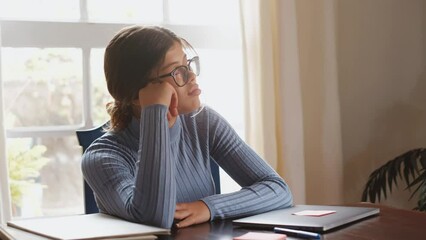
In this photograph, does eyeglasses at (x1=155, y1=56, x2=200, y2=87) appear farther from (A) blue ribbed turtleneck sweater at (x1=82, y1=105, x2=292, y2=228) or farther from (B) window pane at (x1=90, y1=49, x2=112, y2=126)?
(B) window pane at (x1=90, y1=49, x2=112, y2=126)

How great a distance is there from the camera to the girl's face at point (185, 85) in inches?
64.7

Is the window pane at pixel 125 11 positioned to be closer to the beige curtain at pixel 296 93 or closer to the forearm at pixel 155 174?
the beige curtain at pixel 296 93

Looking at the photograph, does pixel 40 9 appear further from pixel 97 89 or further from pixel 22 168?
pixel 22 168

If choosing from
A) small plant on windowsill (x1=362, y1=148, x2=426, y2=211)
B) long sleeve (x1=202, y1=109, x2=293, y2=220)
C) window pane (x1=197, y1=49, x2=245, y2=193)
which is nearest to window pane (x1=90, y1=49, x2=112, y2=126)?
window pane (x1=197, y1=49, x2=245, y2=193)

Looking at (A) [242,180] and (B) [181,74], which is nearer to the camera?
(B) [181,74]

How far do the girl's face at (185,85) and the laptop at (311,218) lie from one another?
0.33 meters

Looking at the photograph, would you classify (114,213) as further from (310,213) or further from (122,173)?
(310,213)

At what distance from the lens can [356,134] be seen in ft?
9.68

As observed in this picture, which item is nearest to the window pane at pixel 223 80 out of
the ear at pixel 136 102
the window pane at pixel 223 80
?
the window pane at pixel 223 80

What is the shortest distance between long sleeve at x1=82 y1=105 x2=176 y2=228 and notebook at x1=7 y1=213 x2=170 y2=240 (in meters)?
0.06

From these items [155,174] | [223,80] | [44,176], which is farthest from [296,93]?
[155,174]

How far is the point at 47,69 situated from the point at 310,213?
138 centimetres

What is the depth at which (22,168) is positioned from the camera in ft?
8.02

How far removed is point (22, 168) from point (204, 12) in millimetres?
913
